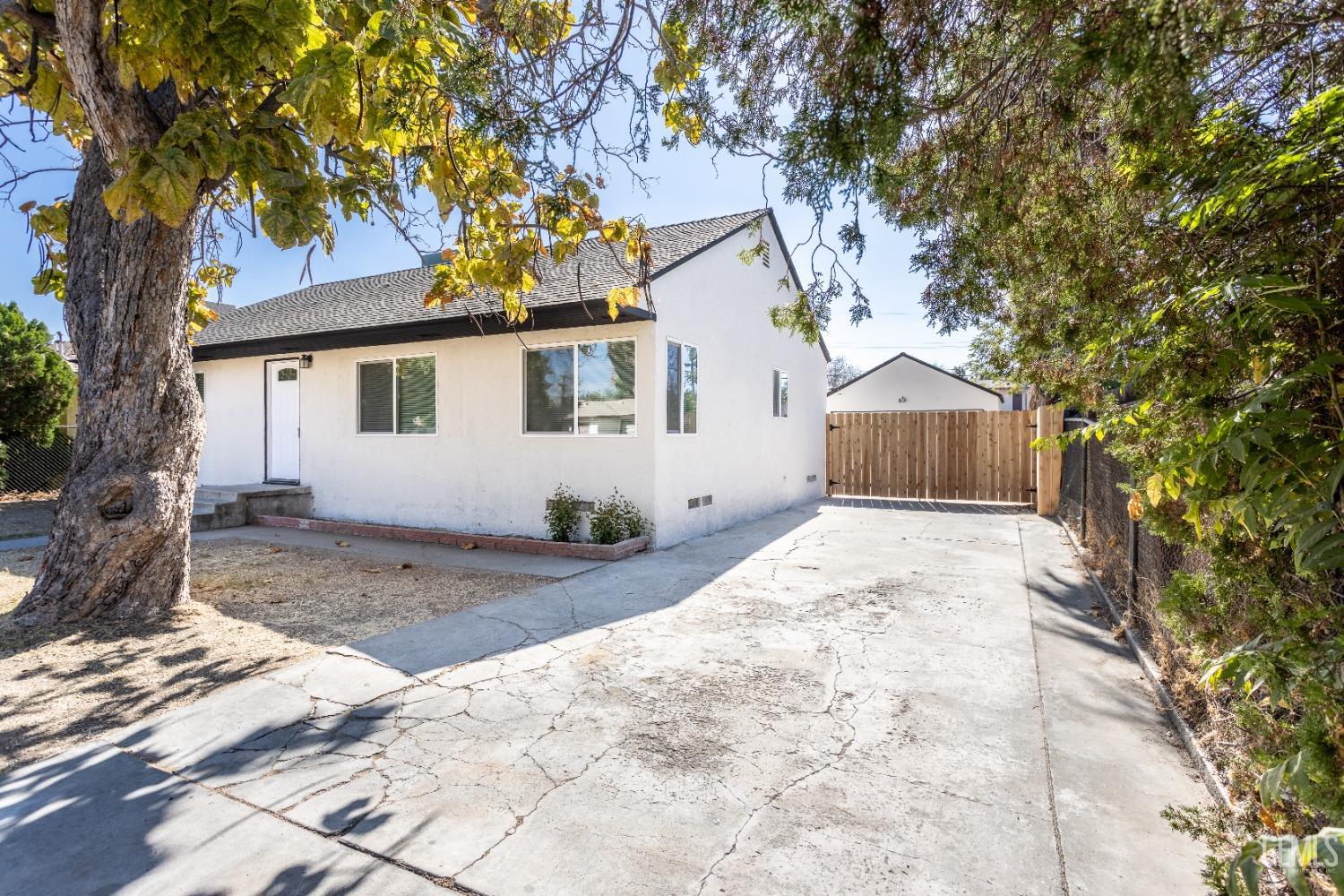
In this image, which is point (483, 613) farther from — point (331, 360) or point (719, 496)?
point (331, 360)

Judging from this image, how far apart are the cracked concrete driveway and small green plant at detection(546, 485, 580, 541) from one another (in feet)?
10.3

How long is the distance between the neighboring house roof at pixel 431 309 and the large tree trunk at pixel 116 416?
7.96 ft

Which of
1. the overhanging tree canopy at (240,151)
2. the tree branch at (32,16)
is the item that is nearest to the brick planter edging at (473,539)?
the overhanging tree canopy at (240,151)

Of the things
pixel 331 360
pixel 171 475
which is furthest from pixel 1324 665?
pixel 331 360

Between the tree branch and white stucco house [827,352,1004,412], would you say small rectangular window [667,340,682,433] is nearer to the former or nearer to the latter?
the tree branch

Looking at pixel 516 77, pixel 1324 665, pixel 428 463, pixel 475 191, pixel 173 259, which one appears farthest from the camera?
pixel 428 463

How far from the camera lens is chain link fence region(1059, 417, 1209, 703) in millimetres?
3598

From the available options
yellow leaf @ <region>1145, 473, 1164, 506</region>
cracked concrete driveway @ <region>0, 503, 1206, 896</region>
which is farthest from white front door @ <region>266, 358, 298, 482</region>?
yellow leaf @ <region>1145, 473, 1164, 506</region>

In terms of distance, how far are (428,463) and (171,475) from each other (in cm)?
439

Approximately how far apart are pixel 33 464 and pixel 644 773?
16405 millimetres

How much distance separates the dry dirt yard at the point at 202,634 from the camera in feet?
11.2

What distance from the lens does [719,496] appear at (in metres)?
9.73

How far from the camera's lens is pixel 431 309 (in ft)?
29.5

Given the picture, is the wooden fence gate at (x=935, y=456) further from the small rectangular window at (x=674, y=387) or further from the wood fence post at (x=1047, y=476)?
the small rectangular window at (x=674, y=387)
